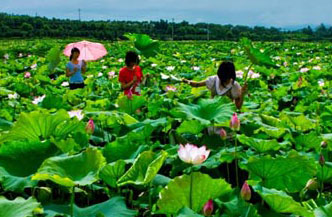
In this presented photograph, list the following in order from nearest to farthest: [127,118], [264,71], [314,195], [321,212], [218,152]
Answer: [321,212] < [314,195] < [218,152] < [127,118] < [264,71]

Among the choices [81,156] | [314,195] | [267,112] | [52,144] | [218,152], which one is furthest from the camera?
[267,112]

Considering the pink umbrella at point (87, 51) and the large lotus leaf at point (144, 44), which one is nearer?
the large lotus leaf at point (144, 44)

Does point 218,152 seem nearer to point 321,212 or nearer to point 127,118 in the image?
point 127,118

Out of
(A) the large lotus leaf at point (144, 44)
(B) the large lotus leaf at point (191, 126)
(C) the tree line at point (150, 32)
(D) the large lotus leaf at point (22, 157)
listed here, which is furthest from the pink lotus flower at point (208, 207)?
A: (C) the tree line at point (150, 32)

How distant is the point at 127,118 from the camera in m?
2.17

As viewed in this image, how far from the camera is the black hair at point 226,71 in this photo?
8.44 ft

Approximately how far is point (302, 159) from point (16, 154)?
89 centimetres

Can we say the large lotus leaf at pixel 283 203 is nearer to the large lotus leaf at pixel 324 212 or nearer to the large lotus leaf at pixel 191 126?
the large lotus leaf at pixel 324 212

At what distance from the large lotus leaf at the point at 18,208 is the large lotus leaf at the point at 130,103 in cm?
134

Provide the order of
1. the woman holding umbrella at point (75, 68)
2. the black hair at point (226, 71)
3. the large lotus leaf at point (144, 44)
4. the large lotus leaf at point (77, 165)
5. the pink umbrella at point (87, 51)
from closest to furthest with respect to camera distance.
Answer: the large lotus leaf at point (77, 165) < the black hair at point (226, 71) < the large lotus leaf at point (144, 44) < the woman holding umbrella at point (75, 68) < the pink umbrella at point (87, 51)

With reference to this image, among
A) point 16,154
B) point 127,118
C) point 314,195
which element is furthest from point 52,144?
point 314,195

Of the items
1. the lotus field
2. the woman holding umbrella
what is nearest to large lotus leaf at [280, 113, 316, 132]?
the lotus field

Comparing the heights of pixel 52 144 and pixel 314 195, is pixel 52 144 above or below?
above

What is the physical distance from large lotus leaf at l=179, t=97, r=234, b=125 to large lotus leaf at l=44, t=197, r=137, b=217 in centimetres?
66
